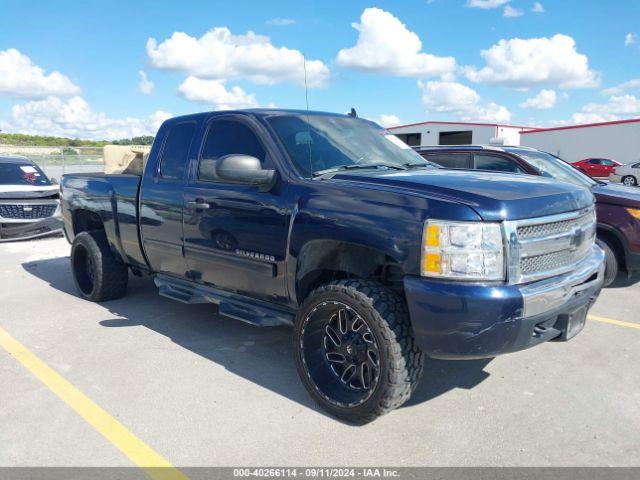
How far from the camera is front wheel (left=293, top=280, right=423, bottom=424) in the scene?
3100mm

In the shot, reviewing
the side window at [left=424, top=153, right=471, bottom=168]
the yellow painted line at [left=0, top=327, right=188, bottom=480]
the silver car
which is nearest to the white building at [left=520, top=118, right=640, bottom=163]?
the side window at [left=424, top=153, right=471, bottom=168]

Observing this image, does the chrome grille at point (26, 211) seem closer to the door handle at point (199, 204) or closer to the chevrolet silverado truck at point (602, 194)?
the door handle at point (199, 204)

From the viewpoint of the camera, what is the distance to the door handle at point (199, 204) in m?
4.23

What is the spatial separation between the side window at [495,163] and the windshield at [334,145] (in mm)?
2951

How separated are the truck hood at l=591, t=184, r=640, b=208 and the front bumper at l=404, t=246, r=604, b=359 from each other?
3.65 m

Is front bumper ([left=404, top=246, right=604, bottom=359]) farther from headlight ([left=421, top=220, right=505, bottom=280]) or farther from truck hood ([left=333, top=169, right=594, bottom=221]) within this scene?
truck hood ([left=333, top=169, right=594, bottom=221])

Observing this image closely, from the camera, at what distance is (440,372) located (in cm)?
403

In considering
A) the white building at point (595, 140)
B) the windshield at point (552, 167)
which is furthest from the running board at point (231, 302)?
the white building at point (595, 140)

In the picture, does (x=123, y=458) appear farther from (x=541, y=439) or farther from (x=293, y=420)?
(x=541, y=439)

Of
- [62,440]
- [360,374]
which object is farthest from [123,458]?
[360,374]

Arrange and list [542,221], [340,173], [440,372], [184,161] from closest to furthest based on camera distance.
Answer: [542,221], [340,173], [440,372], [184,161]

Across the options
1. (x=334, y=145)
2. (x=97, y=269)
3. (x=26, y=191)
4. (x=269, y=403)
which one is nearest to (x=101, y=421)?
(x=269, y=403)

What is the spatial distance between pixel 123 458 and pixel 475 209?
2.30 meters

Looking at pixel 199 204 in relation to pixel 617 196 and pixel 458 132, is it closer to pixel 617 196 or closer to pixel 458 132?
pixel 617 196
